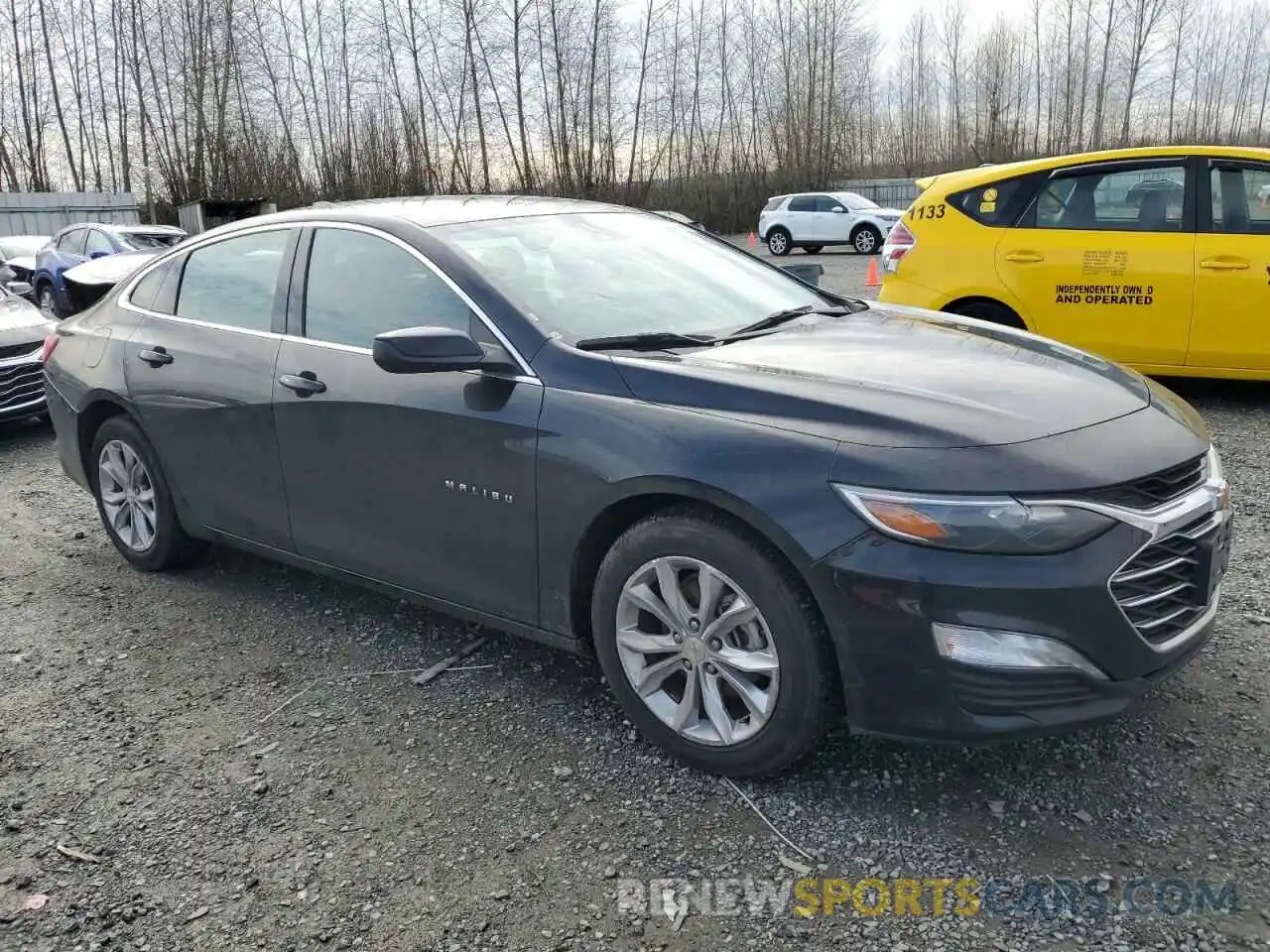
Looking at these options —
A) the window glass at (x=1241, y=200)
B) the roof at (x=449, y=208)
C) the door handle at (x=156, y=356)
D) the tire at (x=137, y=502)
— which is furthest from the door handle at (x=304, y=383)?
the window glass at (x=1241, y=200)

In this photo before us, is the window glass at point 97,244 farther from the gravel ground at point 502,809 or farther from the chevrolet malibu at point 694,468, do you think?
the gravel ground at point 502,809

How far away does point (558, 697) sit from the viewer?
3.29 metres

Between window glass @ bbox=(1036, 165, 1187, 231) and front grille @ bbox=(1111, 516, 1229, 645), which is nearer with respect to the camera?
front grille @ bbox=(1111, 516, 1229, 645)

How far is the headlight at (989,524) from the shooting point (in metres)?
2.29

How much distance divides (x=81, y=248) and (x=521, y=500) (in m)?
15.9

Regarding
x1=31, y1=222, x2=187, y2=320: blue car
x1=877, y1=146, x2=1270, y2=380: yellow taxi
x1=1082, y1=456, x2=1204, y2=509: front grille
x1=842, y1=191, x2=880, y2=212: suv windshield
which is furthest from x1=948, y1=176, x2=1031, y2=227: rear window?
x1=842, y1=191, x2=880, y2=212: suv windshield

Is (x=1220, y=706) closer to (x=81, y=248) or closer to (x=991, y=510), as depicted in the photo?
(x=991, y=510)

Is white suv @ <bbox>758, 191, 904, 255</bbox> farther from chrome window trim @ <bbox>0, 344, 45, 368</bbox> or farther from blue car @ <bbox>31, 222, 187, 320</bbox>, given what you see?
chrome window trim @ <bbox>0, 344, 45, 368</bbox>

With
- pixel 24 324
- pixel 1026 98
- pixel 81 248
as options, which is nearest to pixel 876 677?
pixel 24 324

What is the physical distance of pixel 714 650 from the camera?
2688mm

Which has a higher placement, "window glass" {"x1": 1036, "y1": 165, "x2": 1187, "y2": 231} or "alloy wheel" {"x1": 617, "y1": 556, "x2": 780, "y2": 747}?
"window glass" {"x1": 1036, "y1": 165, "x2": 1187, "y2": 231}

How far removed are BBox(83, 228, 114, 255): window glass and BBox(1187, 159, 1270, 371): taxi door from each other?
580 inches

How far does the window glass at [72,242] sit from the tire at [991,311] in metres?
14.3

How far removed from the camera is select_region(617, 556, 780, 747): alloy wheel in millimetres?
2621
